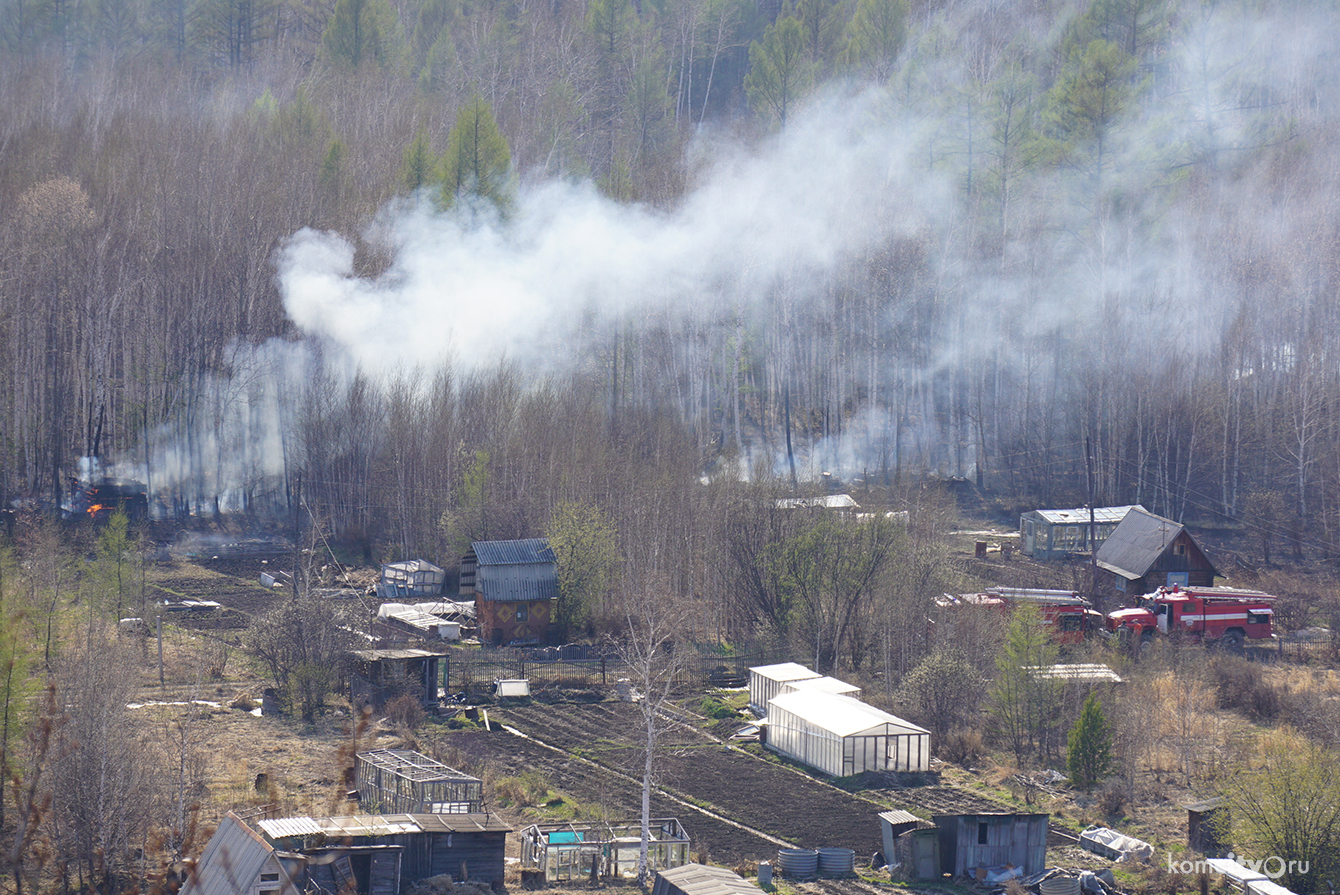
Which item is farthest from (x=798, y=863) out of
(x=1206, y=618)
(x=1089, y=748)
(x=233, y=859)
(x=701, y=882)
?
(x=1206, y=618)

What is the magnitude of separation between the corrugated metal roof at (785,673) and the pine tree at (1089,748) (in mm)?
6013

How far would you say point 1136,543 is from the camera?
38844 millimetres

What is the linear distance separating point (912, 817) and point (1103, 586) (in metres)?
21.8

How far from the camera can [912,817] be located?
19.0m

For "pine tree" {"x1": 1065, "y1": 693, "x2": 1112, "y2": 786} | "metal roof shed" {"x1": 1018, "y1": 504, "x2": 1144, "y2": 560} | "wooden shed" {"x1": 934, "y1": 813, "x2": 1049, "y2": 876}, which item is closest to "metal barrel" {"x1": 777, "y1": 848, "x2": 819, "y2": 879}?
"wooden shed" {"x1": 934, "y1": 813, "x2": 1049, "y2": 876}

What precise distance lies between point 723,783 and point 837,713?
9.41ft

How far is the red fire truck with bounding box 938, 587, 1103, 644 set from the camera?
31156 mm

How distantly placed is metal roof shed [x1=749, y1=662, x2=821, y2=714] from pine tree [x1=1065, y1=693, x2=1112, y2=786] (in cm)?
601

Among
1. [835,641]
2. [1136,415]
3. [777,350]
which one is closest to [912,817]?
[835,641]

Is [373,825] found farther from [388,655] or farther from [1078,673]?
[1078,673]

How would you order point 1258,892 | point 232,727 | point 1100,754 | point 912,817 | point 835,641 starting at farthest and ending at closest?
point 835,641, point 232,727, point 1100,754, point 912,817, point 1258,892

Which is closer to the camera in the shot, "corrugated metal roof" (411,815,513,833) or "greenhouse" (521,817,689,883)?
"corrugated metal roof" (411,815,513,833)

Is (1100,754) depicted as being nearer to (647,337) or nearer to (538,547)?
(538,547)

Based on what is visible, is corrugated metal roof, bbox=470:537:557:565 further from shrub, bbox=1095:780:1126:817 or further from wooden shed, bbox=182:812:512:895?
shrub, bbox=1095:780:1126:817
